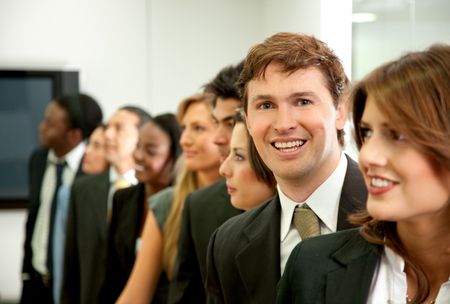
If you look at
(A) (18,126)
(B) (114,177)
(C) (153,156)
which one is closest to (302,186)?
(C) (153,156)

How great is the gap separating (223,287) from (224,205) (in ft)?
1.73

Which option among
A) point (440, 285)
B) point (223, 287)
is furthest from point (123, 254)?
point (440, 285)

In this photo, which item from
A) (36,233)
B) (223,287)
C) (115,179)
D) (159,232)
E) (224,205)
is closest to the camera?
(223,287)

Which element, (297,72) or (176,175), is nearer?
(297,72)

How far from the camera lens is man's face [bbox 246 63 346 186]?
214cm

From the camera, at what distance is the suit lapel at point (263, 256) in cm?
222

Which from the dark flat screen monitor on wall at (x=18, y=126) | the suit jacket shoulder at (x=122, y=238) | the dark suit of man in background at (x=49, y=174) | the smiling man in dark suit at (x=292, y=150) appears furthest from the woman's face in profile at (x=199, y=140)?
the dark flat screen monitor on wall at (x=18, y=126)

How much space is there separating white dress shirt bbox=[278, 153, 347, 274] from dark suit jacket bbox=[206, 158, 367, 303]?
18 millimetres

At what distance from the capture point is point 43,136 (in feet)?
18.7

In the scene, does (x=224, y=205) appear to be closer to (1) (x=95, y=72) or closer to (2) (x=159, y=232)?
(2) (x=159, y=232)

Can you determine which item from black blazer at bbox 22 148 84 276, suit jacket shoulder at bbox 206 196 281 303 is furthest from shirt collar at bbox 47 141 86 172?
suit jacket shoulder at bbox 206 196 281 303

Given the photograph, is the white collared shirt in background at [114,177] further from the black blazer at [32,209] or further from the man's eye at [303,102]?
the man's eye at [303,102]

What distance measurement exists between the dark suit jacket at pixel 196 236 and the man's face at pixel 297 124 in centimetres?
67

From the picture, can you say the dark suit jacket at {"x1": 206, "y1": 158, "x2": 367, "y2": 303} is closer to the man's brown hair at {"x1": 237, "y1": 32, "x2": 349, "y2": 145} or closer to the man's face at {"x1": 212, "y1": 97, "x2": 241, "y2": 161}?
the man's brown hair at {"x1": 237, "y1": 32, "x2": 349, "y2": 145}
